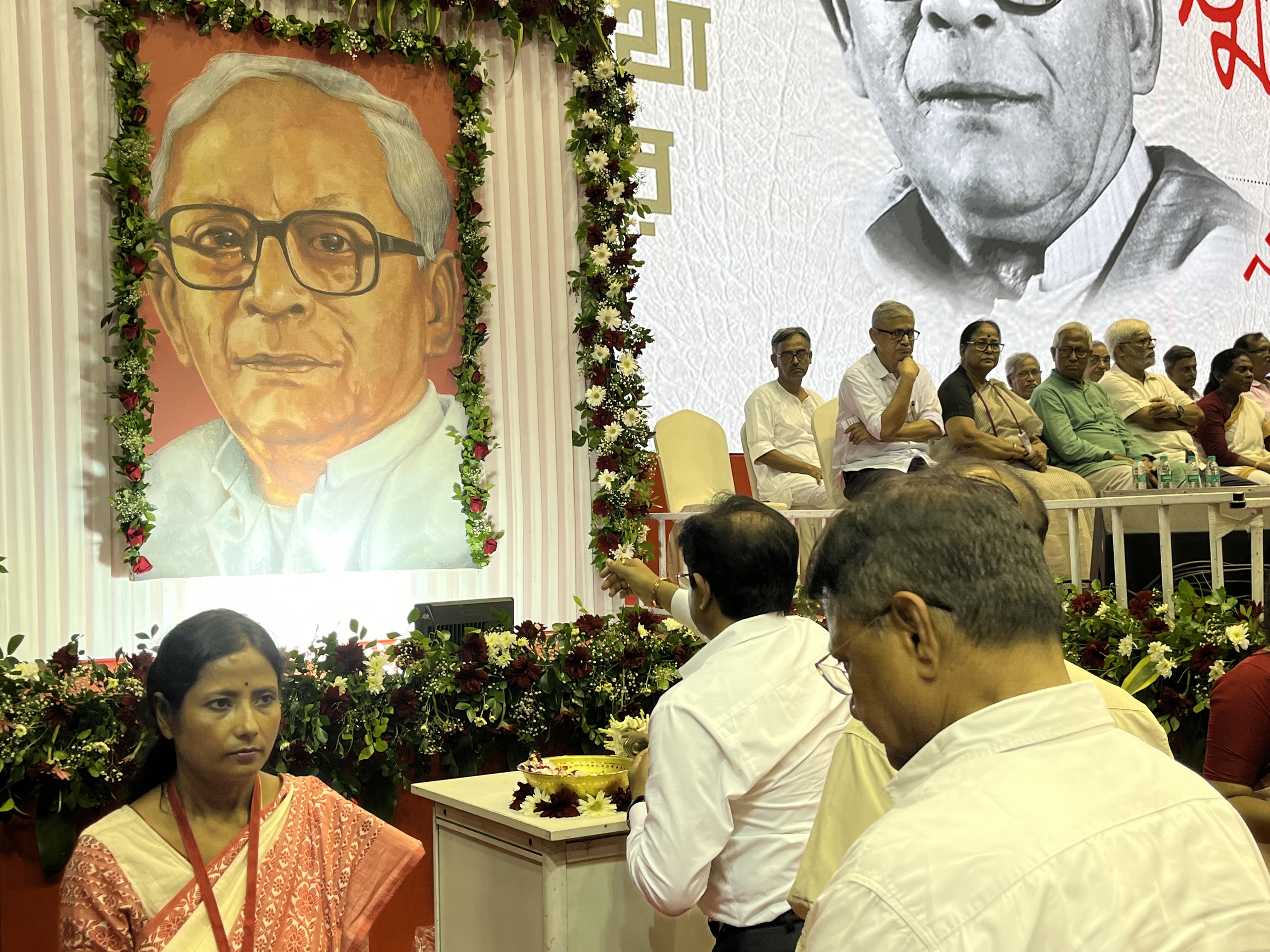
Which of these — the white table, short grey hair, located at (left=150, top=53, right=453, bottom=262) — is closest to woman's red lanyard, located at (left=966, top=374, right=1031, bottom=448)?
short grey hair, located at (left=150, top=53, right=453, bottom=262)

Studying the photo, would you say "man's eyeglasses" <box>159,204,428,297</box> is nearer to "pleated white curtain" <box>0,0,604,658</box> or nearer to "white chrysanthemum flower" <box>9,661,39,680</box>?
"pleated white curtain" <box>0,0,604,658</box>

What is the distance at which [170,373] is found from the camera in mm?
5805

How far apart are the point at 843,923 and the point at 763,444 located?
574cm

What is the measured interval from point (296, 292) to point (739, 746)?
14.9 ft

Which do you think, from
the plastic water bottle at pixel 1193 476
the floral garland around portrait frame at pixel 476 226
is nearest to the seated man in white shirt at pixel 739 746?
the plastic water bottle at pixel 1193 476

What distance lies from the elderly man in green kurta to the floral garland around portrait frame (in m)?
2.05

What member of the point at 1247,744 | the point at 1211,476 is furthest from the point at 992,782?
the point at 1211,476

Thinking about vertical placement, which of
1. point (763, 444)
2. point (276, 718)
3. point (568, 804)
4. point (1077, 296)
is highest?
point (1077, 296)

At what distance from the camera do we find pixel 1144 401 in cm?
684

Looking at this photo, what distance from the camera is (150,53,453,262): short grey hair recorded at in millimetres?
5871

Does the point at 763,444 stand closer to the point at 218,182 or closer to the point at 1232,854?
the point at 218,182

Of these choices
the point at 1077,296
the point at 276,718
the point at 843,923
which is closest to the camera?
the point at 843,923

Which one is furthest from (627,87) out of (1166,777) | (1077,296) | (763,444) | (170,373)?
(1166,777)

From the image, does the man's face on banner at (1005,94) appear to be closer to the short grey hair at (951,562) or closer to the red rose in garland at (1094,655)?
the red rose in garland at (1094,655)
